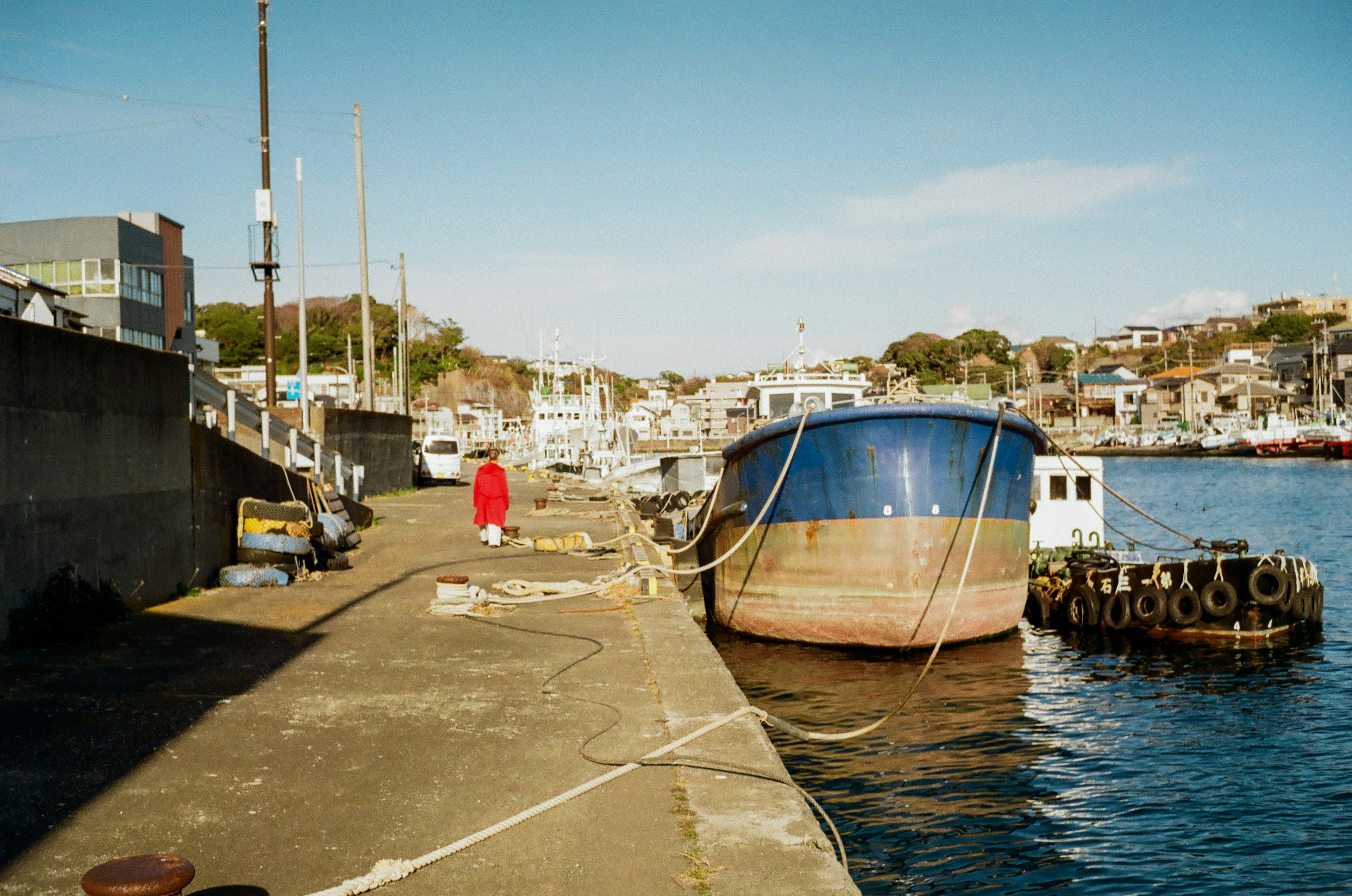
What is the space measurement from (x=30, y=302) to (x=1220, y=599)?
62.1 feet

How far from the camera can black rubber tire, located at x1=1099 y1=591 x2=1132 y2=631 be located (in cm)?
1686

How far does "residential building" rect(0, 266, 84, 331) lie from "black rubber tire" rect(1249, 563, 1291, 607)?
58.2ft

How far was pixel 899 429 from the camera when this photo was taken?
527 inches

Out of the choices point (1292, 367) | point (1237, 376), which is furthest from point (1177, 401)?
point (1292, 367)

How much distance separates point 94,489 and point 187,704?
12.3 ft

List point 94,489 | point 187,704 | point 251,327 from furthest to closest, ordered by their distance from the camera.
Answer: point 251,327 → point 94,489 → point 187,704

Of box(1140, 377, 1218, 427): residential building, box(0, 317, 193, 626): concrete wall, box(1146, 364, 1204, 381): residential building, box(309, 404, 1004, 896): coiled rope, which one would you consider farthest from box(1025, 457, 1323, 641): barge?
box(1146, 364, 1204, 381): residential building

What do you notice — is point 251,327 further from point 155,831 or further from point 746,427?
point 155,831

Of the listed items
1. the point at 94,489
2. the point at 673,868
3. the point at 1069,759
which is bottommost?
the point at 1069,759

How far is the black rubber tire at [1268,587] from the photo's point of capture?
635 inches

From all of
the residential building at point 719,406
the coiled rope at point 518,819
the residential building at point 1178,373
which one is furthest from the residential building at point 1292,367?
the coiled rope at point 518,819

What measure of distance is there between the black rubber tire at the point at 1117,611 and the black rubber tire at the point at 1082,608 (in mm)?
121

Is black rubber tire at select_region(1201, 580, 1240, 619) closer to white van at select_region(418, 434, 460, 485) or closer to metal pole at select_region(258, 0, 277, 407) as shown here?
metal pole at select_region(258, 0, 277, 407)

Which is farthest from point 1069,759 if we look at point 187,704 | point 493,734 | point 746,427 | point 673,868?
point 746,427
